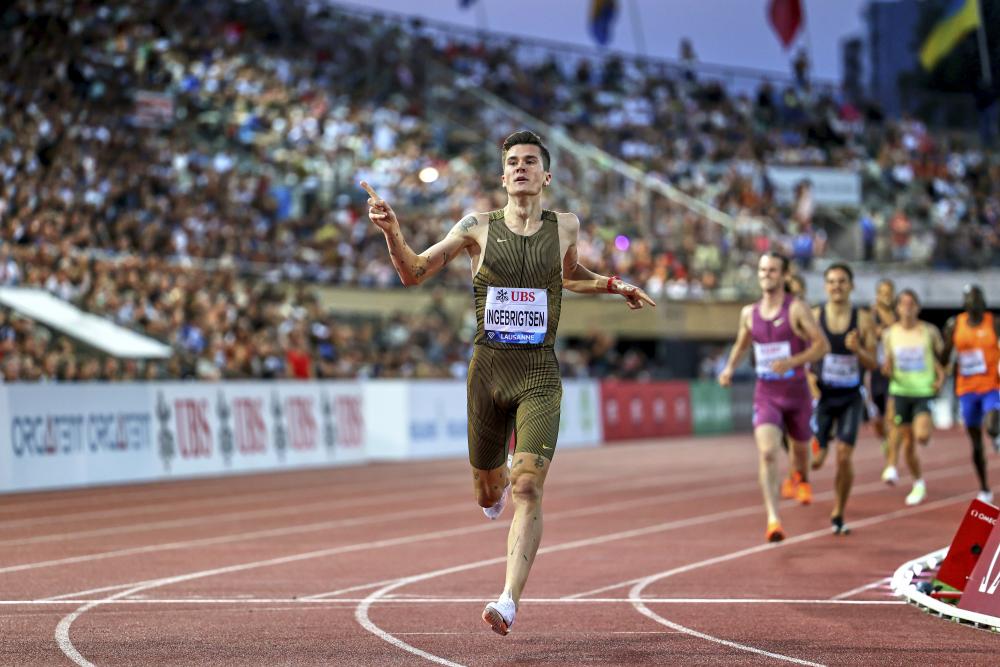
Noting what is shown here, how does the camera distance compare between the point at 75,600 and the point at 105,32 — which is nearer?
the point at 75,600

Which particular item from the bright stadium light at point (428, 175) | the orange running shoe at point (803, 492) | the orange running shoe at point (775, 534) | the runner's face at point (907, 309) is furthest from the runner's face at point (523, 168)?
the bright stadium light at point (428, 175)

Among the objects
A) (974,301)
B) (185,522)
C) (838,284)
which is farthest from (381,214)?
(974,301)

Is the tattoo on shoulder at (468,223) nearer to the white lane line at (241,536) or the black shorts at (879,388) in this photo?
the white lane line at (241,536)

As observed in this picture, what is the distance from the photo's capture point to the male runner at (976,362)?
54.0 ft

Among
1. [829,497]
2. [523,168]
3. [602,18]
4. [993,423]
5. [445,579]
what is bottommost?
[829,497]

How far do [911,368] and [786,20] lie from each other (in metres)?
39.4

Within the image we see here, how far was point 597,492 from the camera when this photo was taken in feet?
69.3

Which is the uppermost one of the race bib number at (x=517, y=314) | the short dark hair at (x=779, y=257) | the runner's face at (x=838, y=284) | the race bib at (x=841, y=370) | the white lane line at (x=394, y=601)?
the short dark hair at (x=779, y=257)

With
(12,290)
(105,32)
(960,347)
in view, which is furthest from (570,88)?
(960,347)

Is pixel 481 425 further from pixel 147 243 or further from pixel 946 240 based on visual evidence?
pixel 946 240

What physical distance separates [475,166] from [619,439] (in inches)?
288

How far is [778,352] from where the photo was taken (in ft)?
44.1

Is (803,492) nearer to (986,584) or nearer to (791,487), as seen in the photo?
(791,487)

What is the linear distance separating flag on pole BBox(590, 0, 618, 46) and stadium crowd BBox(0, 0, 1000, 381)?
18.6 feet
